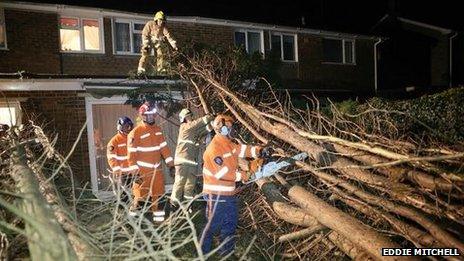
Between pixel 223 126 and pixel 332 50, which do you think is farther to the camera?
pixel 332 50

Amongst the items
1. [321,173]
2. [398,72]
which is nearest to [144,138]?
[321,173]

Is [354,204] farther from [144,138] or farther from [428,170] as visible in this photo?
[144,138]

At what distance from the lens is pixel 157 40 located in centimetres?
856

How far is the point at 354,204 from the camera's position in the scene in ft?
14.4

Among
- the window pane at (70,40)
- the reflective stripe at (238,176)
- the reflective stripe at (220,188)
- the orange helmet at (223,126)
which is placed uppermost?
the window pane at (70,40)

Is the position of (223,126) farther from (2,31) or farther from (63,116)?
(2,31)

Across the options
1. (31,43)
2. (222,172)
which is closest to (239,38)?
(31,43)

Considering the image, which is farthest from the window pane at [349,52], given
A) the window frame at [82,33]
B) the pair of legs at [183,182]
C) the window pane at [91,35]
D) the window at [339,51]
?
the pair of legs at [183,182]

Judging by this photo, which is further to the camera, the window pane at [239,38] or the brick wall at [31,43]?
the window pane at [239,38]

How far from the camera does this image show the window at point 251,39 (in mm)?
14984

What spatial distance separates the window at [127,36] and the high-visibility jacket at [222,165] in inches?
333

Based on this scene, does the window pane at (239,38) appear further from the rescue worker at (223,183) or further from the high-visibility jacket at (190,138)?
the rescue worker at (223,183)

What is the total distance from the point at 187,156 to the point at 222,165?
6.53 ft

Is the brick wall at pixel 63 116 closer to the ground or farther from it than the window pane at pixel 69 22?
closer to the ground
